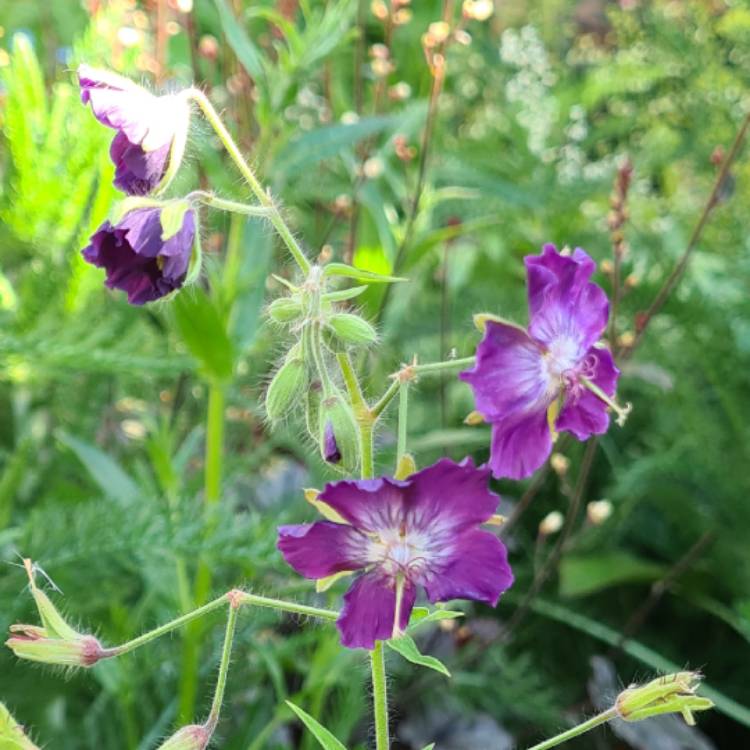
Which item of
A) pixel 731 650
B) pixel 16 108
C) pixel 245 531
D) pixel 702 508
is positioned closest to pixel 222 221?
pixel 16 108

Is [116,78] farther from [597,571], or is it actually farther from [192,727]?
[597,571]

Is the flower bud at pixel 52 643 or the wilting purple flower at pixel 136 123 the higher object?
the wilting purple flower at pixel 136 123

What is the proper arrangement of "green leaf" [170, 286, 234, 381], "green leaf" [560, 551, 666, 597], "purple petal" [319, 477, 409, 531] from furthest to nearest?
"green leaf" [560, 551, 666, 597]
"green leaf" [170, 286, 234, 381]
"purple petal" [319, 477, 409, 531]

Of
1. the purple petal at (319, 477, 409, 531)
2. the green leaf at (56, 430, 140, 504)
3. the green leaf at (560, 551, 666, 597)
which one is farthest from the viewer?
the green leaf at (560, 551, 666, 597)

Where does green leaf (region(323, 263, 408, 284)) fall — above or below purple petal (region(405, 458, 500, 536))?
above

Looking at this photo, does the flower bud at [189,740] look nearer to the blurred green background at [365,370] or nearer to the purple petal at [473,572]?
the purple petal at [473,572]

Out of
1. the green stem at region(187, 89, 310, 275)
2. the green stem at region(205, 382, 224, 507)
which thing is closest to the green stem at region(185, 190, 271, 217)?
the green stem at region(187, 89, 310, 275)

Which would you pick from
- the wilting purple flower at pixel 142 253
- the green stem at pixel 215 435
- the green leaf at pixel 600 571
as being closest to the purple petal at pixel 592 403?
the wilting purple flower at pixel 142 253

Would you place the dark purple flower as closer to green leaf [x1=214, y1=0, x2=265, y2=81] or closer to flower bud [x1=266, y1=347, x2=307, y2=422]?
flower bud [x1=266, y1=347, x2=307, y2=422]
